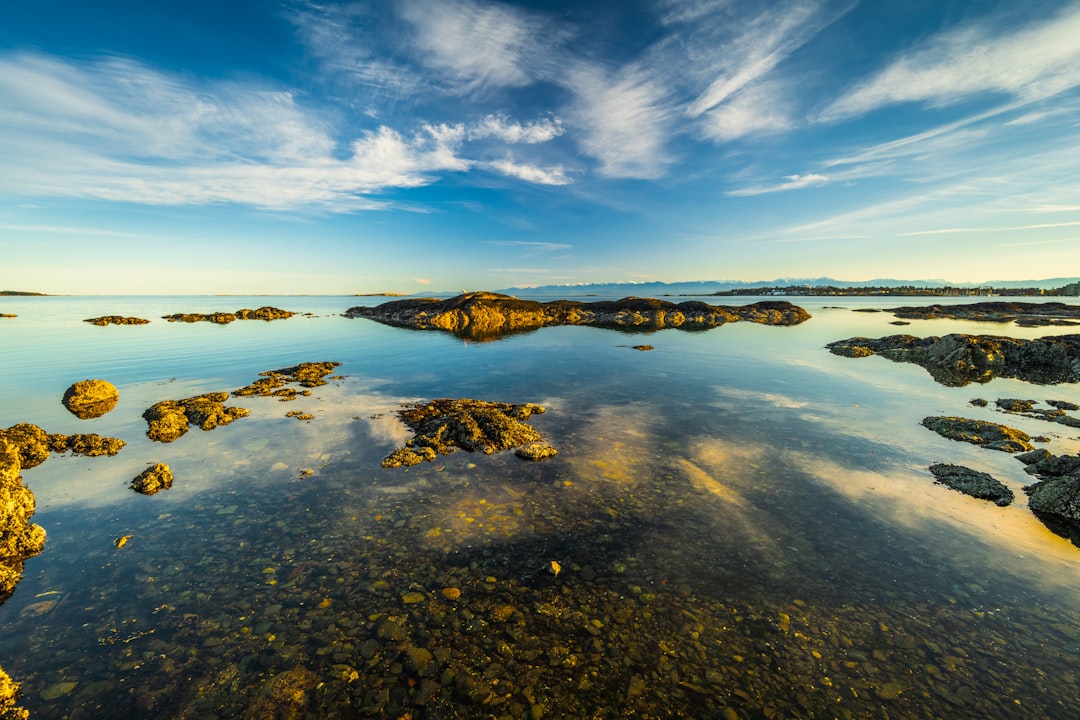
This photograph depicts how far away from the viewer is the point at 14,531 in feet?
31.8

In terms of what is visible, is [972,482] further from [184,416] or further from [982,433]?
[184,416]

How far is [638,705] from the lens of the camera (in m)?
6.00

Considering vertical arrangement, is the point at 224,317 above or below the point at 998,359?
above

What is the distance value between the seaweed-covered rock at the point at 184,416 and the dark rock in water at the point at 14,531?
19.2ft

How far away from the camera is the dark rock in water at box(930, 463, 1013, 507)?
39.5 feet

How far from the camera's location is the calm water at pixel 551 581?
621cm

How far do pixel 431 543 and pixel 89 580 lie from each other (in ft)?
24.9

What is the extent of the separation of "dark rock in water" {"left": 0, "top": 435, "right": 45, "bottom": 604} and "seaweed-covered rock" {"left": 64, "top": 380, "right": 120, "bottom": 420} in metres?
12.0

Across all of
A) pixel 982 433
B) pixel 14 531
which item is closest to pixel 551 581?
pixel 14 531

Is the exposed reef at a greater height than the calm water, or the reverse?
the exposed reef

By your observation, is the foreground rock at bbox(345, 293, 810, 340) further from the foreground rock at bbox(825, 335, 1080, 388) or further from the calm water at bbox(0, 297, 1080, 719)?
the calm water at bbox(0, 297, 1080, 719)

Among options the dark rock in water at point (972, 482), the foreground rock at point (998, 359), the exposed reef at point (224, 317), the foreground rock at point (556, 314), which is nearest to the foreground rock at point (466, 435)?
the dark rock in water at point (972, 482)

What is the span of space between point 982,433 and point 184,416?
3824 cm

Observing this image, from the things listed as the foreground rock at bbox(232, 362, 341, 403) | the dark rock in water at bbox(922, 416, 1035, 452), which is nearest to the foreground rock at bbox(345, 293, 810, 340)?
the foreground rock at bbox(232, 362, 341, 403)
